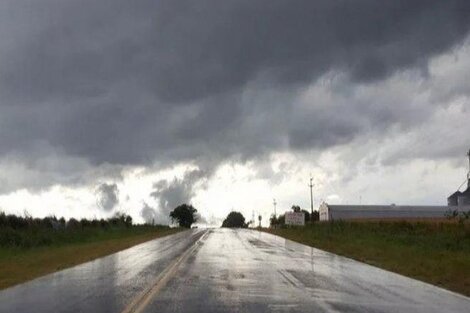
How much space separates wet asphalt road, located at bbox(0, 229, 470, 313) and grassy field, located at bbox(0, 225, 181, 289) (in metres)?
1.81

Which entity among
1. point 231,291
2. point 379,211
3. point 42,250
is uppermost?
point 379,211

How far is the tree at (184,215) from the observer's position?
177 m

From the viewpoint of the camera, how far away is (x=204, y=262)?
25688 millimetres

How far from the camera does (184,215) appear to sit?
17750 centimetres

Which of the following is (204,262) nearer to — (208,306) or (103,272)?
(103,272)

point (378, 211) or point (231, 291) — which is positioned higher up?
point (378, 211)

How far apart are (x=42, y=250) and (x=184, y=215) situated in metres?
140

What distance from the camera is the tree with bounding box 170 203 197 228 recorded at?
17675cm

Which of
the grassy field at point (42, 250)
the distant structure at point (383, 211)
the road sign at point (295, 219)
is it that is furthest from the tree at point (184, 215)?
the grassy field at point (42, 250)

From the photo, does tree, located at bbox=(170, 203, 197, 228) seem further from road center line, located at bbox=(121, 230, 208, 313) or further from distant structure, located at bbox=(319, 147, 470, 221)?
road center line, located at bbox=(121, 230, 208, 313)

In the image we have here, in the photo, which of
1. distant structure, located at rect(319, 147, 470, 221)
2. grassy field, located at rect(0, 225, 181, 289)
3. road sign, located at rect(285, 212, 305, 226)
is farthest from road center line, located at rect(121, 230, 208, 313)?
distant structure, located at rect(319, 147, 470, 221)

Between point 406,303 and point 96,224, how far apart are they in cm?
6347

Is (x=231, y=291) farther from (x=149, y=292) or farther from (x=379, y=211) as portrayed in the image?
(x=379, y=211)

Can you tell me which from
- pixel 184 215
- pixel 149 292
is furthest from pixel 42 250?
pixel 184 215
